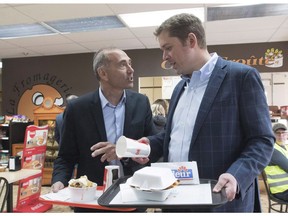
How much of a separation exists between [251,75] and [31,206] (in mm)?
4354

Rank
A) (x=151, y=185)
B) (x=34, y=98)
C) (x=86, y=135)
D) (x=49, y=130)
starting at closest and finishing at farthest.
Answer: (x=151, y=185) → (x=86, y=135) → (x=49, y=130) → (x=34, y=98)

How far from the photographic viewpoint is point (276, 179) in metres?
3.26

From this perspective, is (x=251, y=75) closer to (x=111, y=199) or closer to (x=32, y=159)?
(x=111, y=199)

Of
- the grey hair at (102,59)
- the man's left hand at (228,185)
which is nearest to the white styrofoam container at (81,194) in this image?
the man's left hand at (228,185)

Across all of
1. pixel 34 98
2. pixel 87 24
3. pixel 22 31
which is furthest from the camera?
pixel 34 98

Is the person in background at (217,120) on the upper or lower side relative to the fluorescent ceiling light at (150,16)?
lower

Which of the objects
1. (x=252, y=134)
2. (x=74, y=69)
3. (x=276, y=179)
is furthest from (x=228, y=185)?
(x=74, y=69)

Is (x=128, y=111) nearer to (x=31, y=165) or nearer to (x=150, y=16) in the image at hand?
(x=150, y=16)

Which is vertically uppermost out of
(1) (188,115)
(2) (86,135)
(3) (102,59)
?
(3) (102,59)

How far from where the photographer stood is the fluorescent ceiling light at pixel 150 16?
4035mm

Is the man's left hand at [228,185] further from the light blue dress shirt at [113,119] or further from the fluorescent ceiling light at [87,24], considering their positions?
the fluorescent ceiling light at [87,24]

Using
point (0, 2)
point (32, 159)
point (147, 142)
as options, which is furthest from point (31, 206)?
point (147, 142)

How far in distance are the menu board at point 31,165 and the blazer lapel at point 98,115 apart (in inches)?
119

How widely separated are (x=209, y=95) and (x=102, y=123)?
673mm
